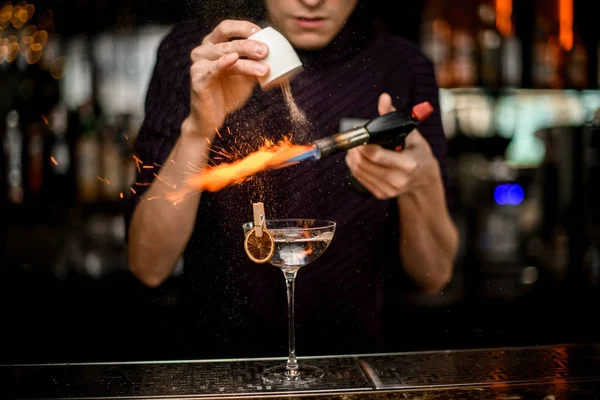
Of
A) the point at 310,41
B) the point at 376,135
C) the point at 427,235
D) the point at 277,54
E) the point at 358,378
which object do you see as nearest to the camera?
the point at 358,378

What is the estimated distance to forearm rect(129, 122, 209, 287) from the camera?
1.75 meters

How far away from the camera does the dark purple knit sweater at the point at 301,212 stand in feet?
5.73

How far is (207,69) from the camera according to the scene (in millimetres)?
1684

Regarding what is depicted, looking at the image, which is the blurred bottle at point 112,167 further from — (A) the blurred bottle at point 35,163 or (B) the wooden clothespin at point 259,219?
(B) the wooden clothespin at point 259,219

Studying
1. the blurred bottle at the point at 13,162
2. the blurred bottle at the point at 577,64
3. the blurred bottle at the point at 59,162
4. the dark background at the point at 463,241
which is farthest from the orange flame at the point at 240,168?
the blurred bottle at the point at 577,64

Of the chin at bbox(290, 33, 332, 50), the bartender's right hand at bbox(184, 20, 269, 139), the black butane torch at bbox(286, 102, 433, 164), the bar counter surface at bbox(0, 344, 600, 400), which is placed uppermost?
the chin at bbox(290, 33, 332, 50)

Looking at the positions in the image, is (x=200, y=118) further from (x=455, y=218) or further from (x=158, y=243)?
(x=455, y=218)

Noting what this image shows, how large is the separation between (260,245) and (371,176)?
1.68ft

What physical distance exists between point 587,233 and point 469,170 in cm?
54

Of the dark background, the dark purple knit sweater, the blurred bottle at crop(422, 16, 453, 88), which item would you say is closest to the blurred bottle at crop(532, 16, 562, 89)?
the dark background

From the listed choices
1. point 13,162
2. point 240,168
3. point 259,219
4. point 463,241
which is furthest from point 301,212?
point 13,162

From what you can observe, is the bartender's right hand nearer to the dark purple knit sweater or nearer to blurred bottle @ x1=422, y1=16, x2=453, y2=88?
the dark purple knit sweater

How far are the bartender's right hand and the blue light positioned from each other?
163 centimetres

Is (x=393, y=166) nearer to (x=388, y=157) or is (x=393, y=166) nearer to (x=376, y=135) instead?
(x=388, y=157)
